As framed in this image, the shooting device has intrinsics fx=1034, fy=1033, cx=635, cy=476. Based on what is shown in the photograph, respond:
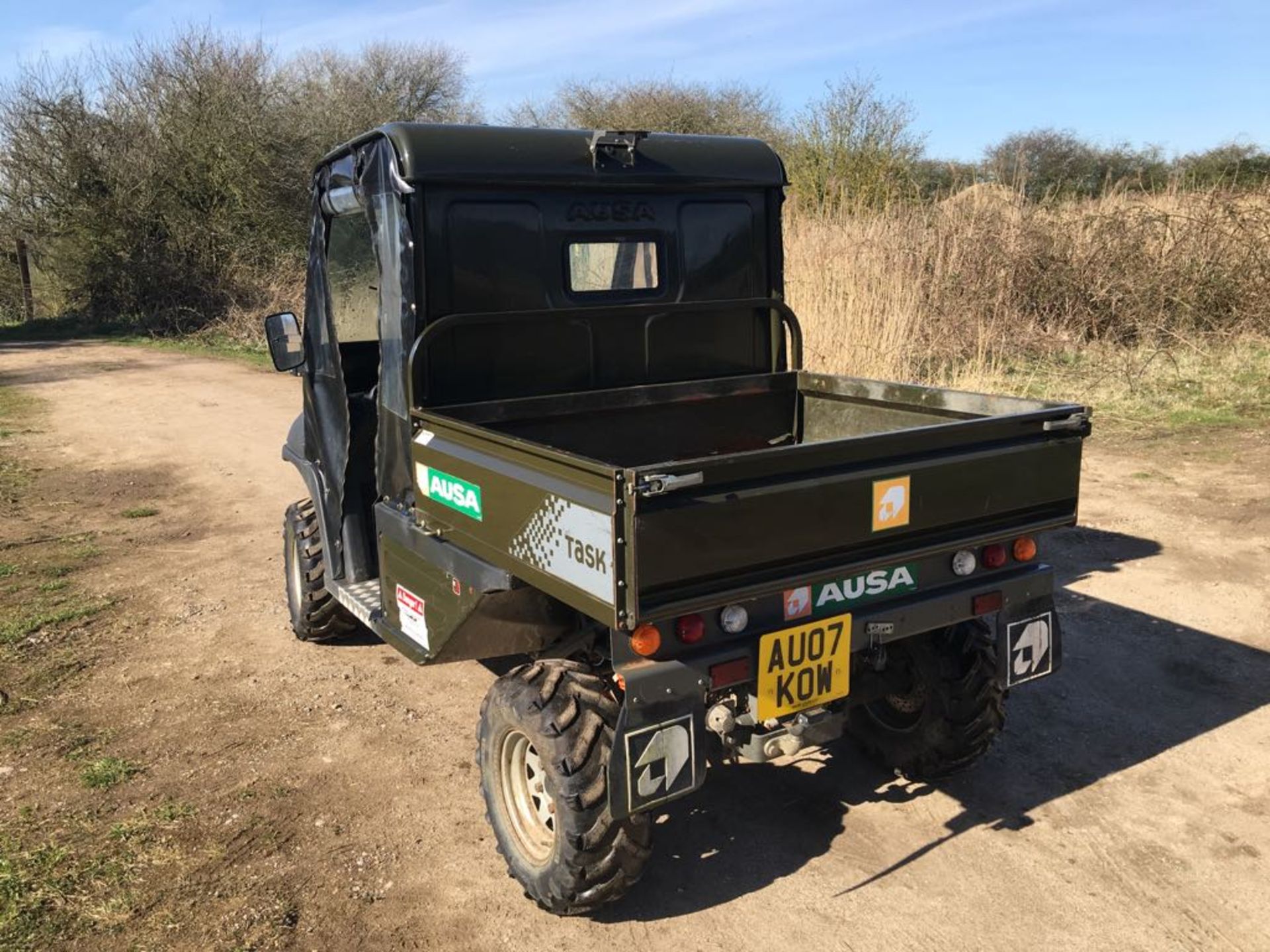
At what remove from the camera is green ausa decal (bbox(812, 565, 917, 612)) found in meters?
2.95

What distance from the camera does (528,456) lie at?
2.88m

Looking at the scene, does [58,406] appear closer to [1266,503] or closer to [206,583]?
[206,583]

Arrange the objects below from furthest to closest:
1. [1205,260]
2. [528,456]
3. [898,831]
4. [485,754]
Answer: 1. [1205,260]
2. [898,831]
3. [485,754]
4. [528,456]

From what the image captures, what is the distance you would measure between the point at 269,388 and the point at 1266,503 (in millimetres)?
11122

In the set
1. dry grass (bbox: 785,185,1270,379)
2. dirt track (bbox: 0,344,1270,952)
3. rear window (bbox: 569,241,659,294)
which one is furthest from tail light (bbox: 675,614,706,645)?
dry grass (bbox: 785,185,1270,379)

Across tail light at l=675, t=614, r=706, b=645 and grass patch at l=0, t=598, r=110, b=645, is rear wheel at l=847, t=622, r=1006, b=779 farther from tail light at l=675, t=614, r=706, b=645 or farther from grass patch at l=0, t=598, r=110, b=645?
grass patch at l=0, t=598, r=110, b=645

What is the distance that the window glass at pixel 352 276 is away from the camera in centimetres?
428

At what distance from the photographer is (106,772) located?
12.7 feet

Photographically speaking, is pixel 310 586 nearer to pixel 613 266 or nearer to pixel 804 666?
pixel 613 266

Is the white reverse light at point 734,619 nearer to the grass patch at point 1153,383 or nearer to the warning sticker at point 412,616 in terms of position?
the warning sticker at point 412,616

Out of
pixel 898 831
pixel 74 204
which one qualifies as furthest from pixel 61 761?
pixel 74 204

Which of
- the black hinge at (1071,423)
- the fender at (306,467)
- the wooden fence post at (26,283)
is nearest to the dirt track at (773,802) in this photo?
the fender at (306,467)

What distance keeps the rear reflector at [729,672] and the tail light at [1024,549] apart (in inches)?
43.9

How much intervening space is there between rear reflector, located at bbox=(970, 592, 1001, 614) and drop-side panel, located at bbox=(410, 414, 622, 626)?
4.25 feet
